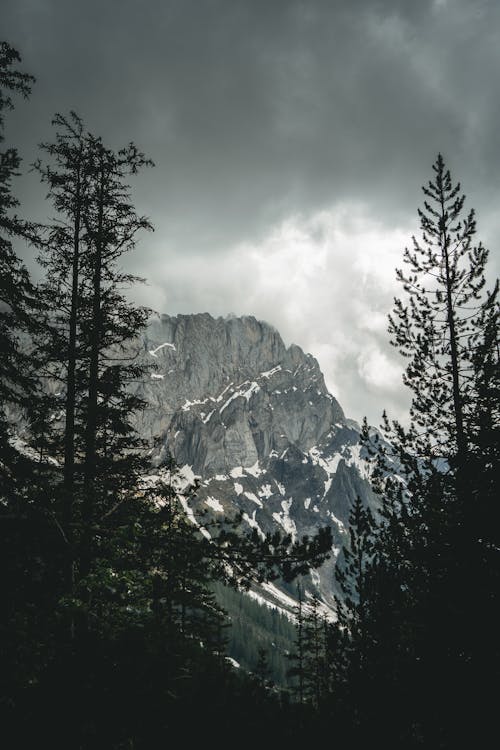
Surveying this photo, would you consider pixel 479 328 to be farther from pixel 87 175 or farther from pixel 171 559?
pixel 87 175

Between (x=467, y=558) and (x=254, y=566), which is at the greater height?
(x=467, y=558)

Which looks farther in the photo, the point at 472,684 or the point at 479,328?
the point at 479,328

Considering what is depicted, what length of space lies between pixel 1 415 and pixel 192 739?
7.64 metres

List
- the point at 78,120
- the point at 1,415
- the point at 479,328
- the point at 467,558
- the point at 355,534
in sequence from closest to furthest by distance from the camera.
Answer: the point at 467,558
the point at 1,415
the point at 78,120
the point at 479,328
the point at 355,534

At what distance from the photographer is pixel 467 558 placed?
294 inches

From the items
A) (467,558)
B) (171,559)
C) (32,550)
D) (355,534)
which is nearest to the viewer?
(32,550)

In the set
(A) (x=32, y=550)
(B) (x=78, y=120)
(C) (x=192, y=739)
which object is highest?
(B) (x=78, y=120)

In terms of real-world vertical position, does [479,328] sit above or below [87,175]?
below

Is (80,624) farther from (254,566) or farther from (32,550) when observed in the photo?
(254,566)

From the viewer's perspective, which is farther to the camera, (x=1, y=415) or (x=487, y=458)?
(x=1, y=415)

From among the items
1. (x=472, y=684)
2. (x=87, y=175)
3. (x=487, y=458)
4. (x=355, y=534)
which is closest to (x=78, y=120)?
(x=87, y=175)

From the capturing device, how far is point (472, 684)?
669cm

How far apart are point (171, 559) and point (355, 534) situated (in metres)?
15.2

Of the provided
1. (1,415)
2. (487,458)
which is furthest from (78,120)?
(487,458)
